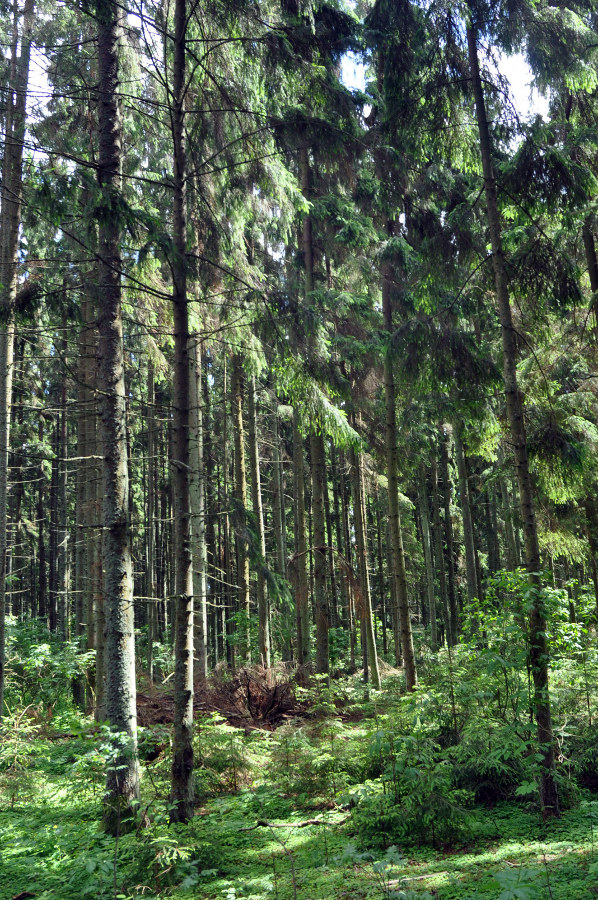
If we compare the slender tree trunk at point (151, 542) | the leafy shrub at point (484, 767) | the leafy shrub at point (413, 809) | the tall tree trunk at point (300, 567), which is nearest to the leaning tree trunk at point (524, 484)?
the leafy shrub at point (484, 767)

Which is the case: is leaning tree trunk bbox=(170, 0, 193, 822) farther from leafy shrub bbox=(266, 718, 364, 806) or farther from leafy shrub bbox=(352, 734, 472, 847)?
leafy shrub bbox=(352, 734, 472, 847)

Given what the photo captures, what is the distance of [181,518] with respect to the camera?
655cm

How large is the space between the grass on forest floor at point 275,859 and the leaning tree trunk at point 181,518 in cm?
48

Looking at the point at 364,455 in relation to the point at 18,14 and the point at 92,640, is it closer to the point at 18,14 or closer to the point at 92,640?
the point at 92,640

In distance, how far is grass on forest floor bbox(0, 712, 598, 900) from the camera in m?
Answer: 4.38

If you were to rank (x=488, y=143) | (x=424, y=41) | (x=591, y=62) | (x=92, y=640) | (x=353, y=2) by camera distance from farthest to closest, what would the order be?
1. (x=353, y=2)
2. (x=92, y=640)
3. (x=591, y=62)
4. (x=424, y=41)
5. (x=488, y=143)

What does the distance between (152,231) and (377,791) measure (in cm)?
645

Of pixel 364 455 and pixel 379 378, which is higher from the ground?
pixel 379 378

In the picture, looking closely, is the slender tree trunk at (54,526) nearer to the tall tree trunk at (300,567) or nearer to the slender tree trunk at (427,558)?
the tall tree trunk at (300,567)

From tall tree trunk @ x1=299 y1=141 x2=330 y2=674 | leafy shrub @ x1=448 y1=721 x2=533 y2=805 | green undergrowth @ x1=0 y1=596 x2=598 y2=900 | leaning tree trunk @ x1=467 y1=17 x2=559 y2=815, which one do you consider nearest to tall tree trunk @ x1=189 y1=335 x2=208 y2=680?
tall tree trunk @ x1=299 y1=141 x2=330 y2=674

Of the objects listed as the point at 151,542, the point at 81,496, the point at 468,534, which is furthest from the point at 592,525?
the point at 151,542

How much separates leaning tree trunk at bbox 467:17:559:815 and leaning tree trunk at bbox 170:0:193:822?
3550 mm

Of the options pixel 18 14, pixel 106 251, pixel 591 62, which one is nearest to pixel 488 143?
pixel 591 62

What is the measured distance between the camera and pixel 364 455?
1622 centimetres
